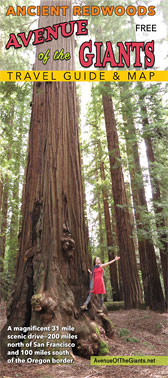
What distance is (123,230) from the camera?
30.6ft

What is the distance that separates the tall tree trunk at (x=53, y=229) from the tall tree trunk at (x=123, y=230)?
4.29 m

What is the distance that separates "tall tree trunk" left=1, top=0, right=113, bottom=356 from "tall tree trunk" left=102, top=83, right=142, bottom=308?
14.1 feet

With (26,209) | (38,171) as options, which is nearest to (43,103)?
(38,171)

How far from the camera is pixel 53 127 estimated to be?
16.8ft

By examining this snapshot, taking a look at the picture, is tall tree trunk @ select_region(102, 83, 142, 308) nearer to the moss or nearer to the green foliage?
the green foliage

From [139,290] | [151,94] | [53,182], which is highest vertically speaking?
[151,94]

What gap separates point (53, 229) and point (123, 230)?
5.32m

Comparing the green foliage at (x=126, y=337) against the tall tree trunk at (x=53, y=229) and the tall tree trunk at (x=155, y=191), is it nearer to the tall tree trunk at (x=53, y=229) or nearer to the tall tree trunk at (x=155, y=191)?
the tall tree trunk at (x=53, y=229)

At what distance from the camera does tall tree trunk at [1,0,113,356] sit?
12.9 ft

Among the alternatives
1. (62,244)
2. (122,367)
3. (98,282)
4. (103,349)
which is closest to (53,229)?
(62,244)

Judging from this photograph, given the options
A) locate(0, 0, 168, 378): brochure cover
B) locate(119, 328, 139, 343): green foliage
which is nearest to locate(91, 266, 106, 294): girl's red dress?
locate(0, 0, 168, 378): brochure cover

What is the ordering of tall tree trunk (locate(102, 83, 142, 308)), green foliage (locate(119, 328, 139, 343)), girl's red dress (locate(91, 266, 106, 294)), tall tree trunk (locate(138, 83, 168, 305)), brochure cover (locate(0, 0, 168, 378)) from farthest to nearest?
tall tree trunk (locate(102, 83, 142, 308)) → tall tree trunk (locate(138, 83, 168, 305)) → green foliage (locate(119, 328, 139, 343)) → girl's red dress (locate(91, 266, 106, 294)) → brochure cover (locate(0, 0, 168, 378))

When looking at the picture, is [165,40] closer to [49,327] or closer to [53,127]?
[53,127]

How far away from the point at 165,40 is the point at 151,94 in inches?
169
